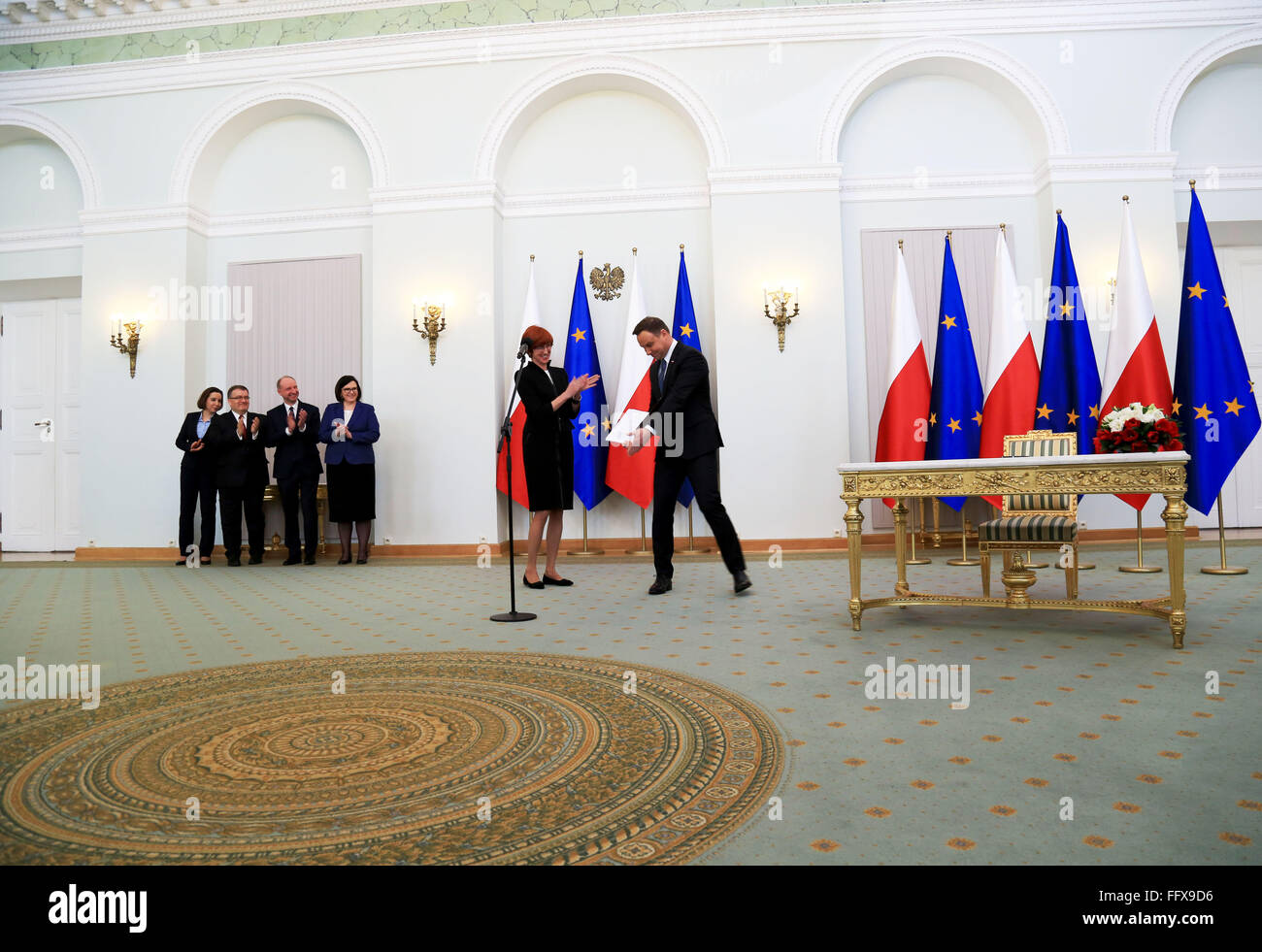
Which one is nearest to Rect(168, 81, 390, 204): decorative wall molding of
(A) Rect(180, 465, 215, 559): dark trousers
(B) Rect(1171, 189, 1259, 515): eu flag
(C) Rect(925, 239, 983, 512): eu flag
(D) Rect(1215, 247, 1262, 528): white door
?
(A) Rect(180, 465, 215, 559): dark trousers

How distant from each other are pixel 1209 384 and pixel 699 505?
412 cm

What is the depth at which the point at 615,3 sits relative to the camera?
803 cm

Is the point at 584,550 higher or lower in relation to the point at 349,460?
lower

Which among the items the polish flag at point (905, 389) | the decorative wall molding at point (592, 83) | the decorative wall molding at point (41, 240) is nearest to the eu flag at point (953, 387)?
the polish flag at point (905, 389)

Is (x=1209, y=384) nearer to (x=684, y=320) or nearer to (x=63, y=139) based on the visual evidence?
(x=684, y=320)

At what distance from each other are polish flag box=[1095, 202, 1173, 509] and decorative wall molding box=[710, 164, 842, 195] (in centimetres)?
272

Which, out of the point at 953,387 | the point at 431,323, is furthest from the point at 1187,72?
the point at 431,323

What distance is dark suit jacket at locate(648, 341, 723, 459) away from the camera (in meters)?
5.27

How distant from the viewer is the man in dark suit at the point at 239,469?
781 centimetres

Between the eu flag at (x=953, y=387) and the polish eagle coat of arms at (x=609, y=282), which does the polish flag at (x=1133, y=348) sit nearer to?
the eu flag at (x=953, y=387)

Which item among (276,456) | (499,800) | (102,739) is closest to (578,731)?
(499,800)

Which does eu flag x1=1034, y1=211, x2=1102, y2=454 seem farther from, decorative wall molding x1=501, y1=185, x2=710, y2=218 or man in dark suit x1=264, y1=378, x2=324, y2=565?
man in dark suit x1=264, y1=378, x2=324, y2=565

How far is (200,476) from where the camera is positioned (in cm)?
809

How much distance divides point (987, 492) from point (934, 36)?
632 cm
